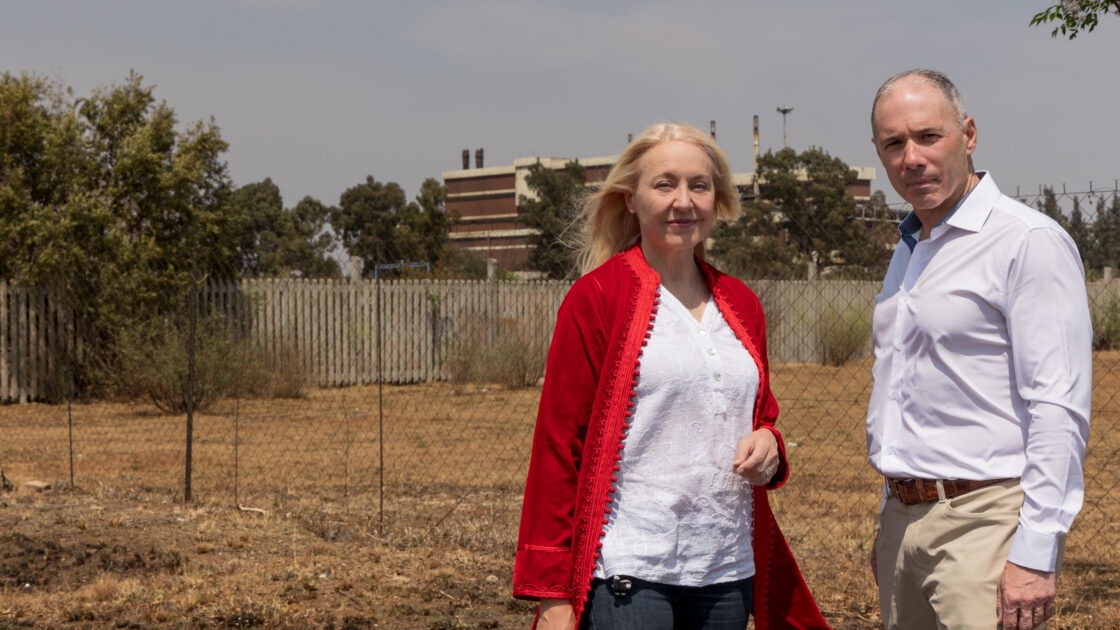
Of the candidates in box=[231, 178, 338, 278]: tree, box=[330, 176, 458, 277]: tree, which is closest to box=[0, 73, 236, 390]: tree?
box=[330, 176, 458, 277]: tree

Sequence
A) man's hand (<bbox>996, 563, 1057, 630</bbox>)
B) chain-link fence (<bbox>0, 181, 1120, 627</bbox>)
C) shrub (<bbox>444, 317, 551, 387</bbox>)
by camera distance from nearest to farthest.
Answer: man's hand (<bbox>996, 563, 1057, 630</bbox>) < chain-link fence (<bbox>0, 181, 1120, 627</bbox>) < shrub (<bbox>444, 317, 551, 387</bbox>)

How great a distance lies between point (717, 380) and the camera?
2.35m

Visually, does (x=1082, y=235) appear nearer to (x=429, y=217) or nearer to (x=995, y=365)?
(x=995, y=365)

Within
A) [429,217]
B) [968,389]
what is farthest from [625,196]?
[429,217]

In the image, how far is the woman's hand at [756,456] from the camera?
2322 mm

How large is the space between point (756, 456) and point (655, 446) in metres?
0.21

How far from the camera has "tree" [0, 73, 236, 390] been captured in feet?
52.3

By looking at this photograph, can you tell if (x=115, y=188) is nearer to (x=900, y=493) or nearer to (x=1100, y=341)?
(x=1100, y=341)

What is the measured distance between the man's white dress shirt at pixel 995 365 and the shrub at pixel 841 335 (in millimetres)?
14442

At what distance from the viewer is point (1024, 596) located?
212 centimetres

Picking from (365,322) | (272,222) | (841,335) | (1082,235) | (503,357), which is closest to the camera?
(1082,235)

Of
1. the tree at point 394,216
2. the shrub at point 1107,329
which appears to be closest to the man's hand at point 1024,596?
the shrub at point 1107,329

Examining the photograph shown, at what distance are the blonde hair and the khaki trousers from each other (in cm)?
79

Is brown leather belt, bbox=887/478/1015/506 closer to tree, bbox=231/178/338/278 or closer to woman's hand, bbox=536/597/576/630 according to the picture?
woman's hand, bbox=536/597/576/630
